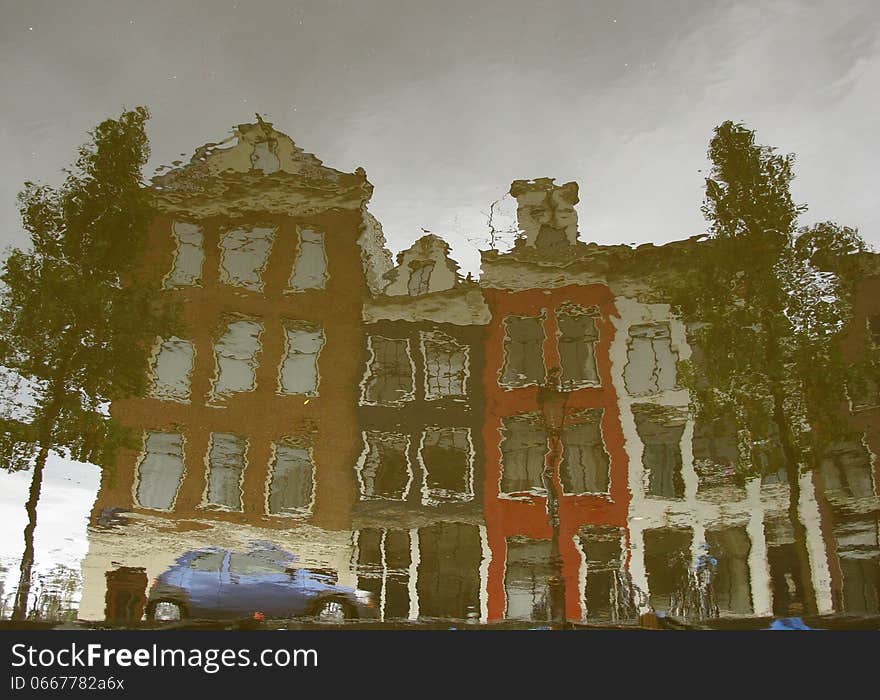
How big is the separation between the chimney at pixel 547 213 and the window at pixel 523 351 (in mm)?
1178

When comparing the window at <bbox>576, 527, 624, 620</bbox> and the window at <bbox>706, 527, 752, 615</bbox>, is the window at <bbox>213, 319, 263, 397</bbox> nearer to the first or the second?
the window at <bbox>576, 527, 624, 620</bbox>

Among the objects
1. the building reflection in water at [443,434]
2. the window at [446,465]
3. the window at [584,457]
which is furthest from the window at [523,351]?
the window at [446,465]

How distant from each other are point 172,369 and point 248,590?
309 centimetres

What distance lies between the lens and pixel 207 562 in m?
9.09

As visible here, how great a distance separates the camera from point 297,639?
5.09 meters

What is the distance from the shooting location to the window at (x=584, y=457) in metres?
10.1

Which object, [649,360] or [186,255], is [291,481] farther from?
[649,360]

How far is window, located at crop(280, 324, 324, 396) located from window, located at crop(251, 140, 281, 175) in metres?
2.33

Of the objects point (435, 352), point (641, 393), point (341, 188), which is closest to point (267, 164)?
point (341, 188)

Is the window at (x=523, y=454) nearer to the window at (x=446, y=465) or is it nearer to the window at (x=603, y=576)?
the window at (x=446, y=465)

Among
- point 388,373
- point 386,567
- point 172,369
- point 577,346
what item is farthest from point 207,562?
point 577,346

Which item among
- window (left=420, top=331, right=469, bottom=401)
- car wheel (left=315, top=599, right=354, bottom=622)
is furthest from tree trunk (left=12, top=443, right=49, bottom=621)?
window (left=420, top=331, right=469, bottom=401)

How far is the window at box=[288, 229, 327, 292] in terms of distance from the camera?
10.7 meters

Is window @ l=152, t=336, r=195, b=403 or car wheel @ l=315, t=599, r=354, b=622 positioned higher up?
window @ l=152, t=336, r=195, b=403
